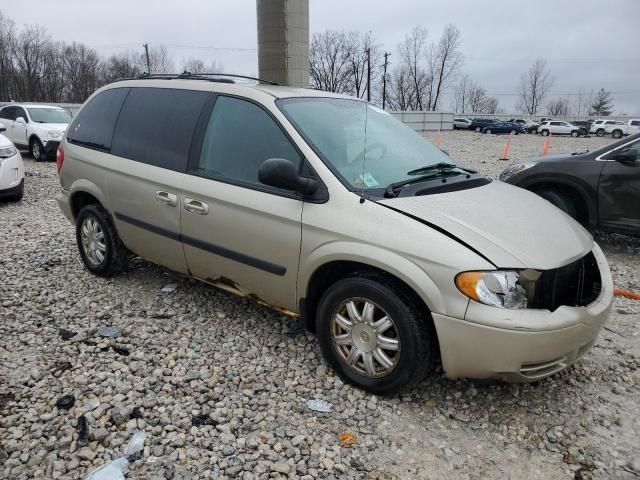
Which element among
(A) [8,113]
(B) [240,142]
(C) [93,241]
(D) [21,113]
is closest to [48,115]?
(D) [21,113]

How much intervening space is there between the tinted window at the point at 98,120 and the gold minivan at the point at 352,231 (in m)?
0.08

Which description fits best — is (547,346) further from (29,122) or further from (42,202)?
(29,122)

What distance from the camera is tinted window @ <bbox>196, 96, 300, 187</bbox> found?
3363 mm

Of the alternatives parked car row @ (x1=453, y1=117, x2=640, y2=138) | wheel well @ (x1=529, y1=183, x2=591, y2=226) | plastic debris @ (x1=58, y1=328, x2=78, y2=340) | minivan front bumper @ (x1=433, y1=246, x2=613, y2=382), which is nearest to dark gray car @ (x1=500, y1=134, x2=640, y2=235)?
wheel well @ (x1=529, y1=183, x2=591, y2=226)

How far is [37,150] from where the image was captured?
14.0 meters

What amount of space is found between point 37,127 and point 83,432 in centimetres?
1369

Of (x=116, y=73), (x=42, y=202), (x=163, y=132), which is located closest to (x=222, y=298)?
(x=163, y=132)

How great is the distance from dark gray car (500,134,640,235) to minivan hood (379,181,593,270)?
295 cm

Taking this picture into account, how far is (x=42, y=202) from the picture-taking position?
8820 millimetres

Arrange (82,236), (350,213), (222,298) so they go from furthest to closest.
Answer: (82,236), (222,298), (350,213)

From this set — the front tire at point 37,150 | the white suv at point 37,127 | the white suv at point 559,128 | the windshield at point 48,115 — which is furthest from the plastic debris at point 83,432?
the white suv at point 559,128

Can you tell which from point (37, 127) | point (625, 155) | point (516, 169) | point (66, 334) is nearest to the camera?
point (66, 334)

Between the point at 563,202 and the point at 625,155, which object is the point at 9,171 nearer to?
the point at 563,202

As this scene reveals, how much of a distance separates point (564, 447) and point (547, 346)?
58 centimetres
